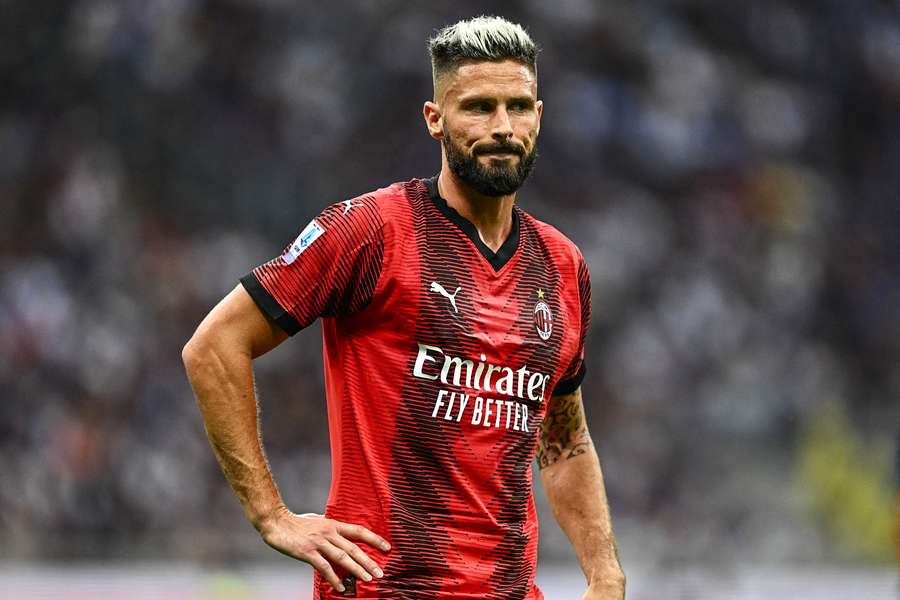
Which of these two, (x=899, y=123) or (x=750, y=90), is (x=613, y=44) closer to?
(x=750, y=90)

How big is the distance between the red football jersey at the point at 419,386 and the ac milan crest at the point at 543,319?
4cm

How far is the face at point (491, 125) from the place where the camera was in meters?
3.38

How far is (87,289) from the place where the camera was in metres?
11.7

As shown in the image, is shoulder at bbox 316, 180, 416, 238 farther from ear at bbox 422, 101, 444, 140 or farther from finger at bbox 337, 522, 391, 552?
finger at bbox 337, 522, 391, 552

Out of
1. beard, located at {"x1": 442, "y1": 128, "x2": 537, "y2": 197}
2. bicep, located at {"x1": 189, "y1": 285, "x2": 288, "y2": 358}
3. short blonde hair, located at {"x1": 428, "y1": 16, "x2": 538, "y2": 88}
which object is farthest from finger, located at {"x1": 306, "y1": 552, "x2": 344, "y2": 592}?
short blonde hair, located at {"x1": 428, "y1": 16, "x2": 538, "y2": 88}

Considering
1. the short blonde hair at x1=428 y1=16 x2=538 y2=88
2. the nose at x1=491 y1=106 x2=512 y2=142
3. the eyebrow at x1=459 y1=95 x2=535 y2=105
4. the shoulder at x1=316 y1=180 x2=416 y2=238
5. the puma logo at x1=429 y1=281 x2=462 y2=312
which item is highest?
the short blonde hair at x1=428 y1=16 x2=538 y2=88

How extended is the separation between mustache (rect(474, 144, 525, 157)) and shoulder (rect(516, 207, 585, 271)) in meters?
0.31

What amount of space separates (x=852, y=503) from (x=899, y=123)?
13.5ft

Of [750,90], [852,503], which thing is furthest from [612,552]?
[750,90]

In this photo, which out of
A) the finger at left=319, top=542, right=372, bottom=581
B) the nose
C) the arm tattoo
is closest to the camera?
the finger at left=319, top=542, right=372, bottom=581

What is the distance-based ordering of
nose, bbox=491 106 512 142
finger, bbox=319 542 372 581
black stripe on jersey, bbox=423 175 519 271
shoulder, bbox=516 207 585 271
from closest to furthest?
finger, bbox=319 542 372 581, nose, bbox=491 106 512 142, black stripe on jersey, bbox=423 175 519 271, shoulder, bbox=516 207 585 271

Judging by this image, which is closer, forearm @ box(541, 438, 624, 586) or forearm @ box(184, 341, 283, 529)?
forearm @ box(184, 341, 283, 529)

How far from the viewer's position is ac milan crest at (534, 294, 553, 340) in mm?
3535

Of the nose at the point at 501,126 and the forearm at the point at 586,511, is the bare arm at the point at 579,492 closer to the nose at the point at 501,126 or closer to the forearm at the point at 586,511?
the forearm at the point at 586,511
